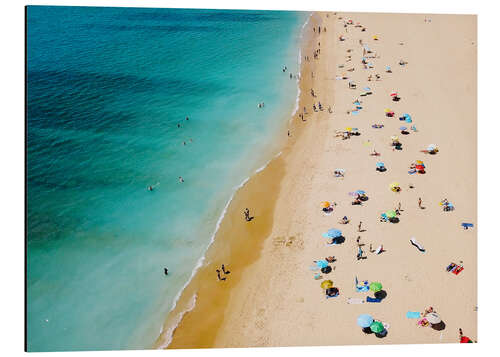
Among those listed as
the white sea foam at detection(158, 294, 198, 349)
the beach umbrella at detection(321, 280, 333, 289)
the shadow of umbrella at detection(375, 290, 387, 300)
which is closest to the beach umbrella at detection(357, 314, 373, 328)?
the shadow of umbrella at detection(375, 290, 387, 300)

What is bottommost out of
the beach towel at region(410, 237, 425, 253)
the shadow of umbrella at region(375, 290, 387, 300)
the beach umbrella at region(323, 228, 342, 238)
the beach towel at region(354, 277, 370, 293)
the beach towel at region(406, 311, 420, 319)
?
the beach towel at region(406, 311, 420, 319)

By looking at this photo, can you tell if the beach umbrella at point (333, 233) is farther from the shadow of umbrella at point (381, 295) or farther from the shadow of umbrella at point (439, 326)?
the shadow of umbrella at point (439, 326)

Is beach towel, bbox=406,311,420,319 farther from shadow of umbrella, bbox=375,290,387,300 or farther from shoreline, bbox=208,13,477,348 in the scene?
shadow of umbrella, bbox=375,290,387,300

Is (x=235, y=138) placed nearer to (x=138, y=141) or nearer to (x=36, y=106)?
(x=138, y=141)

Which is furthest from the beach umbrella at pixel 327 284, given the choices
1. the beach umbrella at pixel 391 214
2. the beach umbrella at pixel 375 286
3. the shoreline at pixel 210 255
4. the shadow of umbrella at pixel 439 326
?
the beach umbrella at pixel 391 214

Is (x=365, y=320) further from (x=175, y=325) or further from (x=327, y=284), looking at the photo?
(x=175, y=325)

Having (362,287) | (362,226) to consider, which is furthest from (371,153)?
(362,287)

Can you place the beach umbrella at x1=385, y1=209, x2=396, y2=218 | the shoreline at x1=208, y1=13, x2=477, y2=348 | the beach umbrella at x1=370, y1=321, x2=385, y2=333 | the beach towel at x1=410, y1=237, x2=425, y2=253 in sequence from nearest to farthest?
the beach umbrella at x1=370, y1=321, x2=385, y2=333 < the shoreline at x1=208, y1=13, x2=477, y2=348 < the beach towel at x1=410, y1=237, x2=425, y2=253 < the beach umbrella at x1=385, y1=209, x2=396, y2=218
